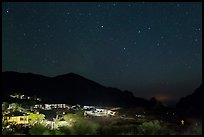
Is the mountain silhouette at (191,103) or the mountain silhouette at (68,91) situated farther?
the mountain silhouette at (68,91)

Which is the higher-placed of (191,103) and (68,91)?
(68,91)

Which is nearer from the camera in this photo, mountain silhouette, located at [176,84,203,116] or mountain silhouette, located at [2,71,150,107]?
mountain silhouette, located at [176,84,203,116]

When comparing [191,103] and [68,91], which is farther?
[68,91]

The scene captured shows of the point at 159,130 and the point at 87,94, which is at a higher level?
the point at 87,94

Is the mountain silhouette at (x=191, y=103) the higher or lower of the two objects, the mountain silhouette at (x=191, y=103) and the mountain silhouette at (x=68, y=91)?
the lower

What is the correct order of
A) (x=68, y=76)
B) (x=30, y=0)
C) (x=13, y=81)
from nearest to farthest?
(x=30, y=0) → (x=13, y=81) → (x=68, y=76)

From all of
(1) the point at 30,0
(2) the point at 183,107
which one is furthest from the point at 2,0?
(2) the point at 183,107

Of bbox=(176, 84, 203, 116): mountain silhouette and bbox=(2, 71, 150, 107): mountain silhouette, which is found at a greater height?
bbox=(2, 71, 150, 107): mountain silhouette

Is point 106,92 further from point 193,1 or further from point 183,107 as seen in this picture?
point 193,1
